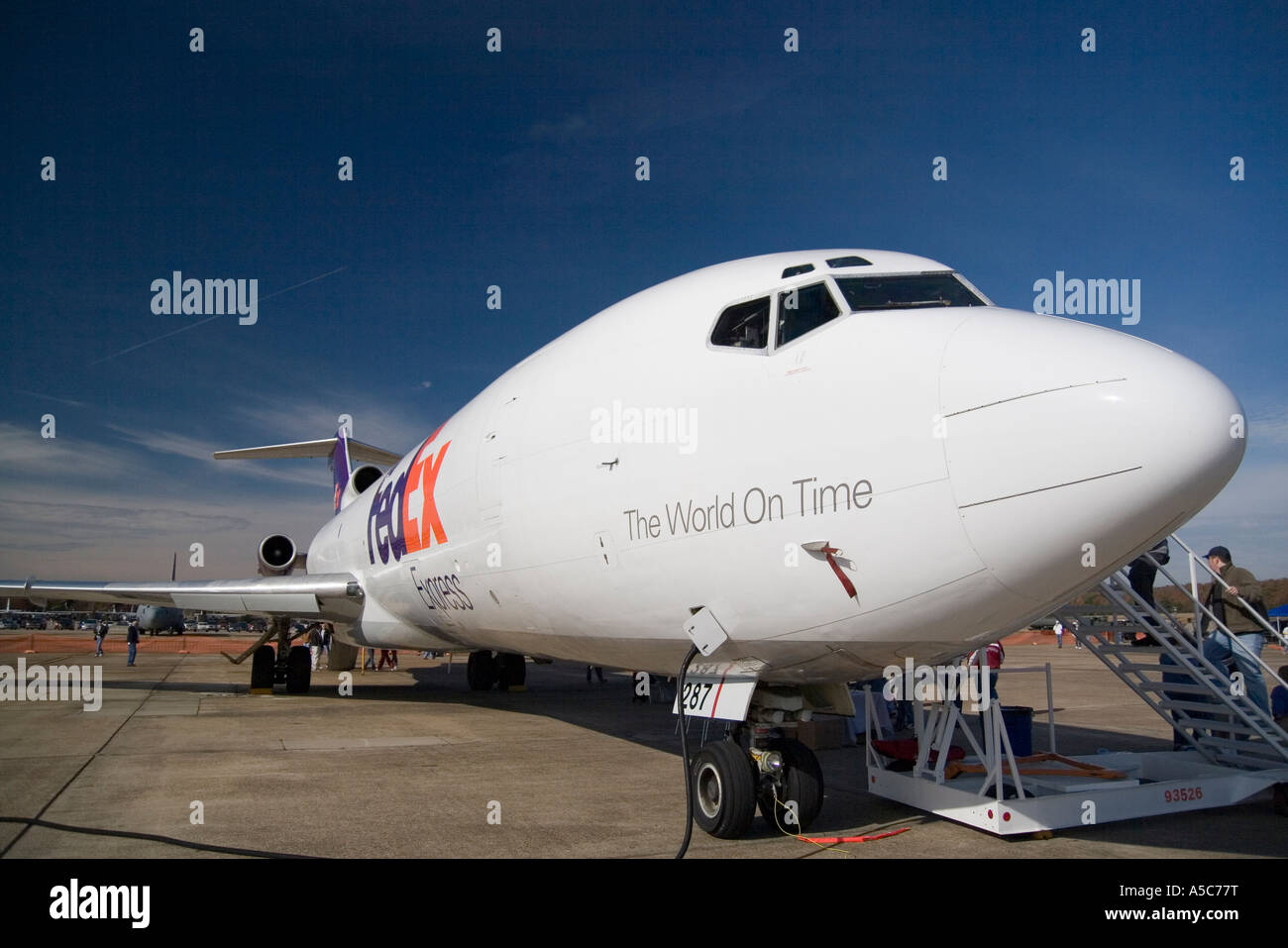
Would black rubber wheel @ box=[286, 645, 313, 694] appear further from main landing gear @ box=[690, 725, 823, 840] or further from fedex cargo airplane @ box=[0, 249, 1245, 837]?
main landing gear @ box=[690, 725, 823, 840]

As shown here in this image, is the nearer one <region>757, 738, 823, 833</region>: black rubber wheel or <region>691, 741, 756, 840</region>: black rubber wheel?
<region>691, 741, 756, 840</region>: black rubber wheel

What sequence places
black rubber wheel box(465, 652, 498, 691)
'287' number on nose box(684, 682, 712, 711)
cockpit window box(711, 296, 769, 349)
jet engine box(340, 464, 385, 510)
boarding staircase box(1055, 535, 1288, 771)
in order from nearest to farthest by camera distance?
cockpit window box(711, 296, 769, 349), '287' number on nose box(684, 682, 712, 711), boarding staircase box(1055, 535, 1288, 771), black rubber wheel box(465, 652, 498, 691), jet engine box(340, 464, 385, 510)

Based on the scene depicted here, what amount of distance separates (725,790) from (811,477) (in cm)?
246

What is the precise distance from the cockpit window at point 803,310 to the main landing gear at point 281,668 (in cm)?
1546

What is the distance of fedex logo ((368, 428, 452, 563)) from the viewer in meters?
10.6

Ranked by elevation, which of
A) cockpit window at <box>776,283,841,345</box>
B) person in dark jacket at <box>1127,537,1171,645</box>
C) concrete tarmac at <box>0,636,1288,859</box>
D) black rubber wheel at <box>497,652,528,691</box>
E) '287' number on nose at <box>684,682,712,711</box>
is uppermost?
cockpit window at <box>776,283,841,345</box>

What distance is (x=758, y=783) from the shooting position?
626 cm

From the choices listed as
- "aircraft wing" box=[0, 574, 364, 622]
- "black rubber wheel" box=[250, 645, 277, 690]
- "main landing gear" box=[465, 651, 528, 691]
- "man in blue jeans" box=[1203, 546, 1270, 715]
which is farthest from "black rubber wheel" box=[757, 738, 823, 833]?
"black rubber wheel" box=[250, 645, 277, 690]

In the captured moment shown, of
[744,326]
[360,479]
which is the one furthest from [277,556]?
[744,326]

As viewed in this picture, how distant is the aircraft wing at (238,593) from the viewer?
49.4 ft

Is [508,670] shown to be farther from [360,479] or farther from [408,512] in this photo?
[408,512]

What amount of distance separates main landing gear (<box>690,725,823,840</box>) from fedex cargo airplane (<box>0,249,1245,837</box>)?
2cm

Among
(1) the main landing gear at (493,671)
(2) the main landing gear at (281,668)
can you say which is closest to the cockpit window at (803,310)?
(1) the main landing gear at (493,671)
